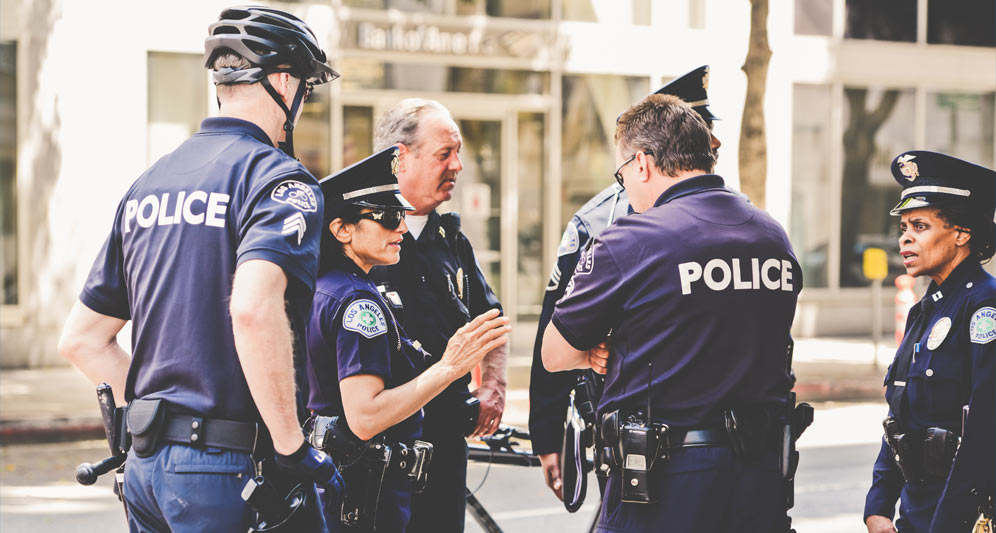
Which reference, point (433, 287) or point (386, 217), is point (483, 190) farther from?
point (386, 217)

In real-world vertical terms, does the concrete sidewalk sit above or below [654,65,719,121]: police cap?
below

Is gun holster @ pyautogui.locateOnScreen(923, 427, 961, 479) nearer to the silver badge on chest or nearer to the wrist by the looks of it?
the silver badge on chest

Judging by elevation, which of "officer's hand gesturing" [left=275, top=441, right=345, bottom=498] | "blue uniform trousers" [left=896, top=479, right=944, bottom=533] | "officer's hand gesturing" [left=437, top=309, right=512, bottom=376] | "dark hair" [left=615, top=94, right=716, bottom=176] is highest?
"dark hair" [left=615, top=94, right=716, bottom=176]

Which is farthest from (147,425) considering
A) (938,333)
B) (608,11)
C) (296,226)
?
(608,11)

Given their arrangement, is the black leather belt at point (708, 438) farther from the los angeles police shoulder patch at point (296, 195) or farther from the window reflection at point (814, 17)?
the window reflection at point (814, 17)

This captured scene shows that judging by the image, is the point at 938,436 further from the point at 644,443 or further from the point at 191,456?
the point at 191,456

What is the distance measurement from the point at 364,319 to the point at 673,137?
3.68ft

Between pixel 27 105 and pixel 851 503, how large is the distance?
10277 mm

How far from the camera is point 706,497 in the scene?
312 cm

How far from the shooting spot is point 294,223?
2.80 metres

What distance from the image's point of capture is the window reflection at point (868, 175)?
1703 cm

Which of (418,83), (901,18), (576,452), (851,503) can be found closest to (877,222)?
(901,18)

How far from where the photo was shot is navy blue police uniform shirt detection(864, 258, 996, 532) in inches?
136

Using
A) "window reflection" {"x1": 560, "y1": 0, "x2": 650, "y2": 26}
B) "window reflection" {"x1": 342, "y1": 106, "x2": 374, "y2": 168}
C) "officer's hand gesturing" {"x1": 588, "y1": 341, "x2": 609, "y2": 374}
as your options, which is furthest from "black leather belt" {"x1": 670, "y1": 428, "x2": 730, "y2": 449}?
"window reflection" {"x1": 560, "y1": 0, "x2": 650, "y2": 26}
